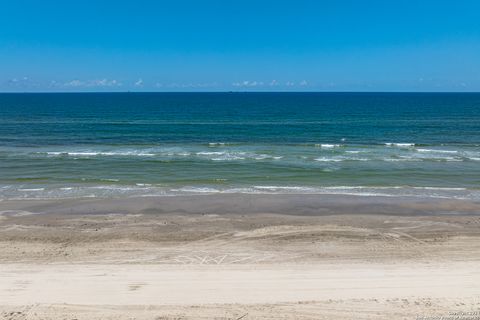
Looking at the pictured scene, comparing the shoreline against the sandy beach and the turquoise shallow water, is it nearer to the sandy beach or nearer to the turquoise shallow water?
the sandy beach

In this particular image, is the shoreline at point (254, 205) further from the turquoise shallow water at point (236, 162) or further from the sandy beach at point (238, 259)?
the turquoise shallow water at point (236, 162)

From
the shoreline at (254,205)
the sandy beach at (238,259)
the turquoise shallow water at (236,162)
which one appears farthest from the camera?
the turquoise shallow water at (236,162)

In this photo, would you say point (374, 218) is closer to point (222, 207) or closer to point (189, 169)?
point (222, 207)

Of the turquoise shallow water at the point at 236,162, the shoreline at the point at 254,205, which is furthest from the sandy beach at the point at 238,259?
the turquoise shallow water at the point at 236,162

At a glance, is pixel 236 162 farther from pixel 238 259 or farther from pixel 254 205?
pixel 238 259

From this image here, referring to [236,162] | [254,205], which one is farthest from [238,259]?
[236,162]

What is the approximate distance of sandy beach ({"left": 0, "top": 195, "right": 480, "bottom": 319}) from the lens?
484 inches

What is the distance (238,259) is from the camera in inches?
621

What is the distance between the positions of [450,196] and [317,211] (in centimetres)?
932

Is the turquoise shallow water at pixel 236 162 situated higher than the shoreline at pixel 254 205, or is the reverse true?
the turquoise shallow water at pixel 236 162

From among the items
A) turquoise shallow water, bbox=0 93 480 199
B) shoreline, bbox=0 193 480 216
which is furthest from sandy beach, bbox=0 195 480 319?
turquoise shallow water, bbox=0 93 480 199

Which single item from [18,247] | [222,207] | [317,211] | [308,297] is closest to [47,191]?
[18,247]

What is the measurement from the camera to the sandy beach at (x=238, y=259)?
12.3 m

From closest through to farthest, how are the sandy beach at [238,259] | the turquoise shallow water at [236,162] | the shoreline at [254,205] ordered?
1. the sandy beach at [238,259]
2. the shoreline at [254,205]
3. the turquoise shallow water at [236,162]
